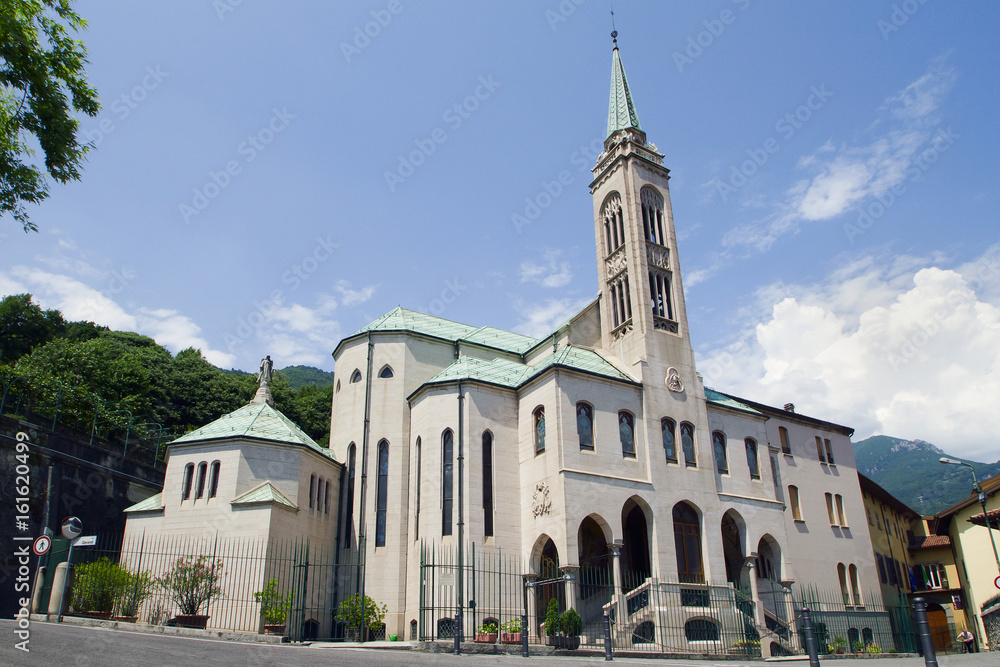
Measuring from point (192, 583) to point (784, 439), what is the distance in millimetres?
32829

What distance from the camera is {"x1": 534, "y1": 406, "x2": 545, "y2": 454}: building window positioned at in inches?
A: 1230

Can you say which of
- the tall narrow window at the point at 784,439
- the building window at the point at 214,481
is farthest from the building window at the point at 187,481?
the tall narrow window at the point at 784,439

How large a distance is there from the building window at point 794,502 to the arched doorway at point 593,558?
13.5 meters

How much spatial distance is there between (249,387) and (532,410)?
3833cm

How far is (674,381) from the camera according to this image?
3441 cm

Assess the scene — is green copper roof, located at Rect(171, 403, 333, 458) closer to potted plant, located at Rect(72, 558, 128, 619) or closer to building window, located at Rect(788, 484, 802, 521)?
potted plant, located at Rect(72, 558, 128, 619)

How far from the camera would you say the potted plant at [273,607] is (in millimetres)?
26413

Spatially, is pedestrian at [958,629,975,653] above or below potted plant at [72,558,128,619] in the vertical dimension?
below

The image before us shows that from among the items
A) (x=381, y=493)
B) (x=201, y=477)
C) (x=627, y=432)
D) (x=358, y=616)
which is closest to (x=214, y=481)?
(x=201, y=477)

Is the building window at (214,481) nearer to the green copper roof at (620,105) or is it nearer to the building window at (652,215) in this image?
the building window at (652,215)

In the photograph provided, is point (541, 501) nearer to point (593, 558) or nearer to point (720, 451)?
point (593, 558)

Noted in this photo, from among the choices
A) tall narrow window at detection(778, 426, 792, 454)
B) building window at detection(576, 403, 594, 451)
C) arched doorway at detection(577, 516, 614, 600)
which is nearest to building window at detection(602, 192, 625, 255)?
building window at detection(576, 403, 594, 451)

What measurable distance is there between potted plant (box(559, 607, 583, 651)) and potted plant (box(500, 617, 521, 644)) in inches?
64.8

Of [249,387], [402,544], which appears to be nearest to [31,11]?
[402,544]
